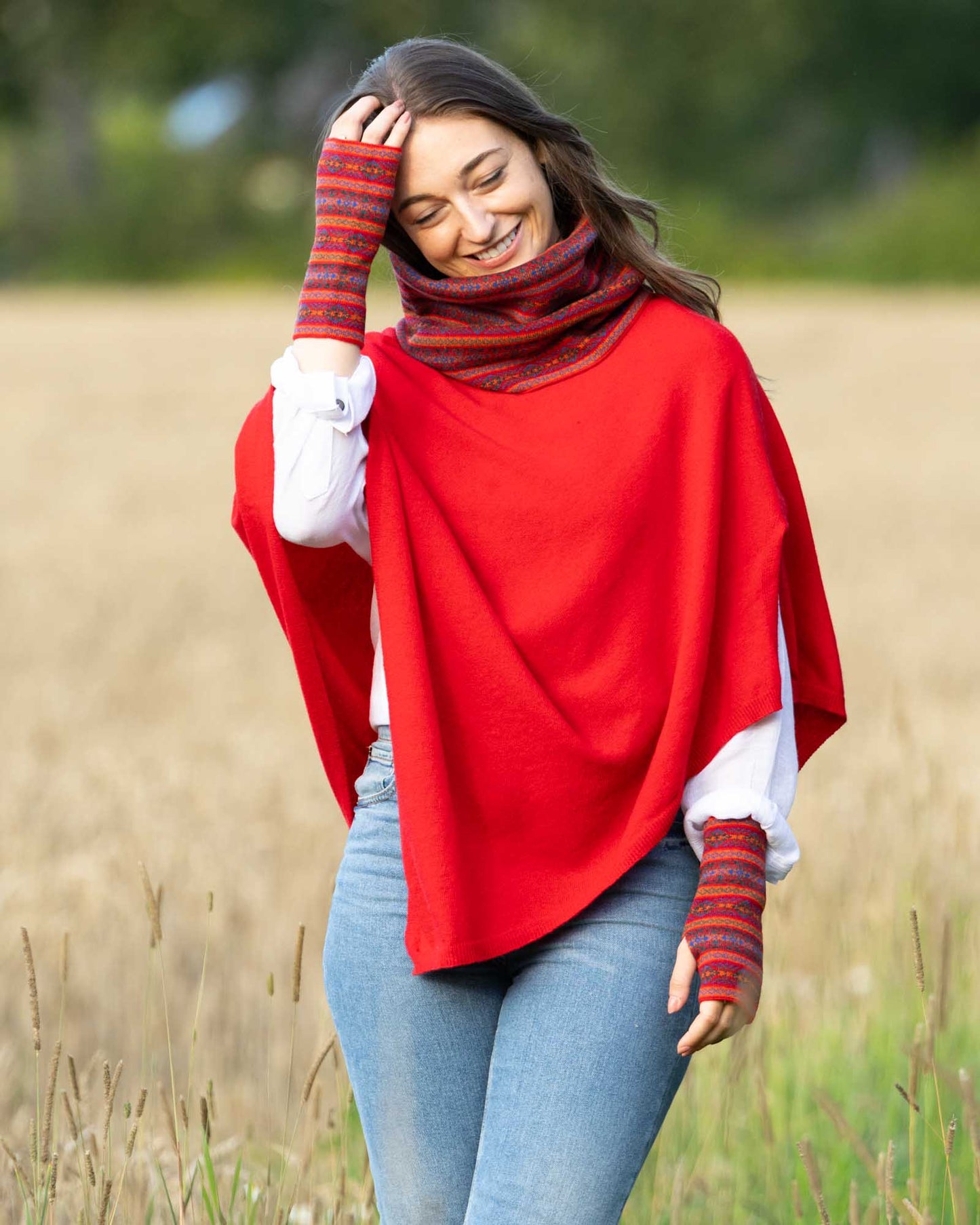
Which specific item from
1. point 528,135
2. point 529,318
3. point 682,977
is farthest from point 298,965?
point 528,135

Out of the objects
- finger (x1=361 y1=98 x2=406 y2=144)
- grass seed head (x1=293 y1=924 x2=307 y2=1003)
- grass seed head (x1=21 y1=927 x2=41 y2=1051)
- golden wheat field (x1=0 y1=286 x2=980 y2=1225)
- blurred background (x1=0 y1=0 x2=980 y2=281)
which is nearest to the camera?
grass seed head (x1=21 y1=927 x2=41 y2=1051)

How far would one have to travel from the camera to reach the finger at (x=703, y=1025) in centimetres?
201

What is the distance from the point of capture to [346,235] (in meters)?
2.21

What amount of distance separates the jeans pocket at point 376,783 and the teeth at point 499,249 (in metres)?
0.67

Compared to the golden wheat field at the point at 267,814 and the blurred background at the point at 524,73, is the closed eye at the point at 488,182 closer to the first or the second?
the golden wheat field at the point at 267,814

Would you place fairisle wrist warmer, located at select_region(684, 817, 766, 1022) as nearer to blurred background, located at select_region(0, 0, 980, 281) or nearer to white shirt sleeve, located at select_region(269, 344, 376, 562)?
white shirt sleeve, located at select_region(269, 344, 376, 562)

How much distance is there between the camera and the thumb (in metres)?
2.04

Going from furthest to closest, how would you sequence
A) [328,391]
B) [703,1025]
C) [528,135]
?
1. [528,135]
2. [328,391]
3. [703,1025]

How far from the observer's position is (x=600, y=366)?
7.45 feet

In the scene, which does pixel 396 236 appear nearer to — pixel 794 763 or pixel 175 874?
pixel 794 763

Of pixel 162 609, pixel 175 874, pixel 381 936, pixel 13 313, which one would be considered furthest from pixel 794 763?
pixel 13 313

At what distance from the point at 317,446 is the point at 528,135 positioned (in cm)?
57

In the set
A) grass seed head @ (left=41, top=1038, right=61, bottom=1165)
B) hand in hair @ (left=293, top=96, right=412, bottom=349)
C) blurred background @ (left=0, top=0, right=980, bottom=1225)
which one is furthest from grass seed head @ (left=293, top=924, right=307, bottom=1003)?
hand in hair @ (left=293, top=96, right=412, bottom=349)

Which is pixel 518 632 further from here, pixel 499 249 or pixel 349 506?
pixel 499 249
